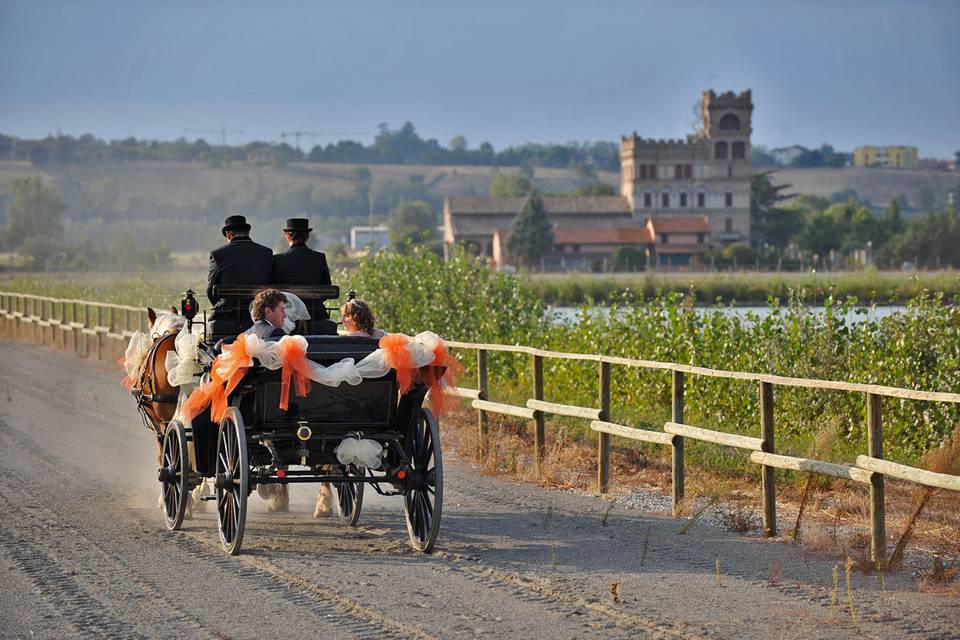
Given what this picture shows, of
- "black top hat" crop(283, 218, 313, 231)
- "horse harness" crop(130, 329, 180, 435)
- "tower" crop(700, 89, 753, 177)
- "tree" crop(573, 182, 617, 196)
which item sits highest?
"tower" crop(700, 89, 753, 177)

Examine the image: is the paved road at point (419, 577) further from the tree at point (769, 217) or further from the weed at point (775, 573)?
A: the tree at point (769, 217)

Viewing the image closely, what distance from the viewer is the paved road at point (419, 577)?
7633mm

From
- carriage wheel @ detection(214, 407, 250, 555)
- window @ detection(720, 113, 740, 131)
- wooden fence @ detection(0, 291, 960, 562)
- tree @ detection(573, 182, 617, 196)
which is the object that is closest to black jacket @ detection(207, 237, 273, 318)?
carriage wheel @ detection(214, 407, 250, 555)

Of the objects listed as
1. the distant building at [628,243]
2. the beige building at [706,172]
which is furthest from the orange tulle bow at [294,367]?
the beige building at [706,172]

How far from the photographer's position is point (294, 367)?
938 centimetres

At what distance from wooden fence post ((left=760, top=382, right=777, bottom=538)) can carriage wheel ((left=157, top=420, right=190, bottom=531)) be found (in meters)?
4.18

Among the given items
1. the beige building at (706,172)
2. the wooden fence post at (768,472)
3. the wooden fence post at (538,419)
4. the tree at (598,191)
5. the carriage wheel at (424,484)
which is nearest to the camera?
the carriage wheel at (424,484)

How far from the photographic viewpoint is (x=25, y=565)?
934cm

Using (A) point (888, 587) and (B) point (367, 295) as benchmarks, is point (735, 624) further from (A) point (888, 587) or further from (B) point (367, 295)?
(B) point (367, 295)

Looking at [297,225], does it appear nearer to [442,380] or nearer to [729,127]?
[442,380]

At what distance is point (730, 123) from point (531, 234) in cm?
3917

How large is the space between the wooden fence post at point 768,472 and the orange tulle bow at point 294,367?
135 inches

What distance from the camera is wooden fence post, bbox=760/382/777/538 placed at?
10508 millimetres

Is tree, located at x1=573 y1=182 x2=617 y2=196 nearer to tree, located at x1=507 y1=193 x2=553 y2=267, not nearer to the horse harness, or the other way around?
tree, located at x1=507 y1=193 x2=553 y2=267
